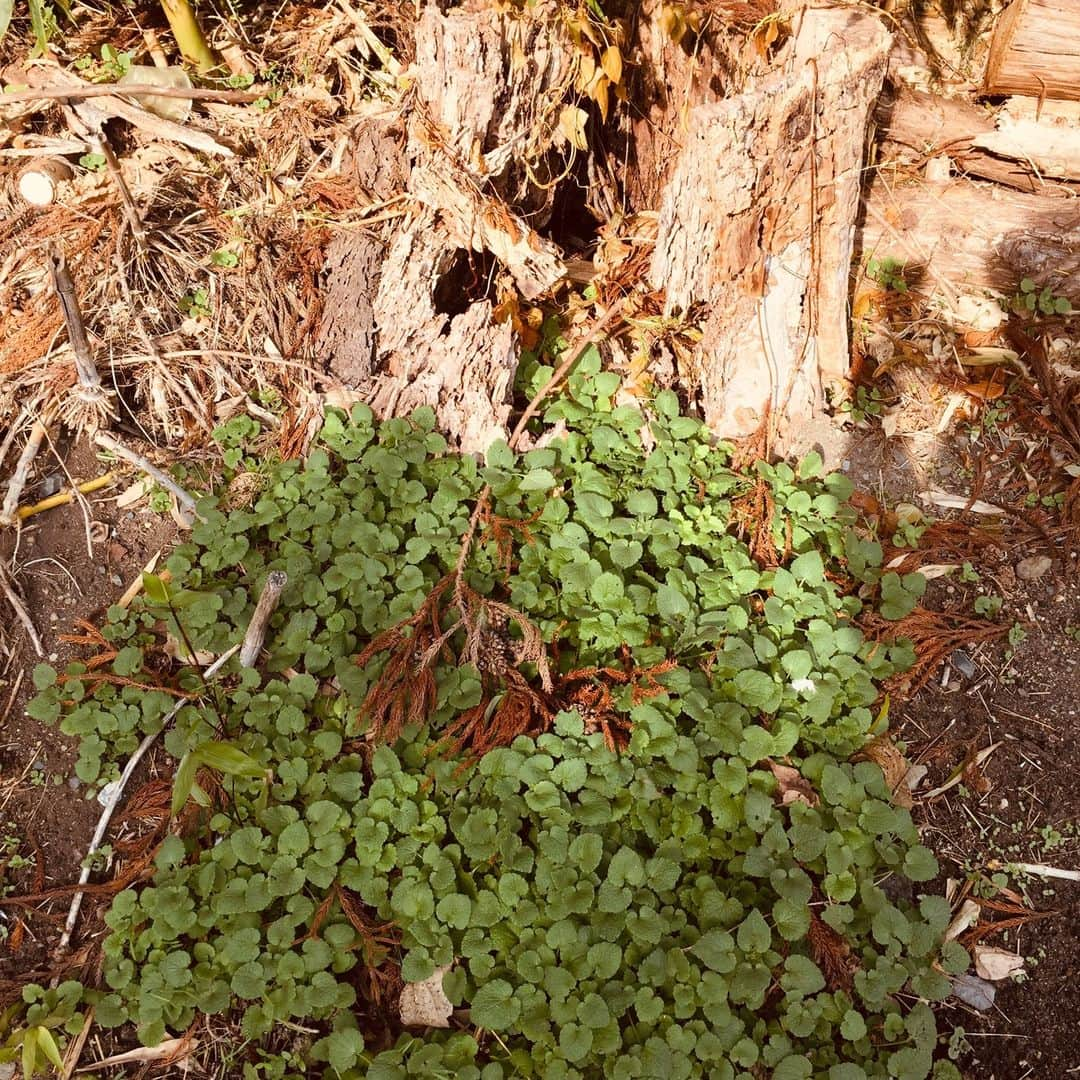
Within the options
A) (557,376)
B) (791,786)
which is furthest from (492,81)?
(791,786)

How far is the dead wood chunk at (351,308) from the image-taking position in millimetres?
3150

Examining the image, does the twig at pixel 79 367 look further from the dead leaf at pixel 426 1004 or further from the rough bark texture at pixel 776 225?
the dead leaf at pixel 426 1004

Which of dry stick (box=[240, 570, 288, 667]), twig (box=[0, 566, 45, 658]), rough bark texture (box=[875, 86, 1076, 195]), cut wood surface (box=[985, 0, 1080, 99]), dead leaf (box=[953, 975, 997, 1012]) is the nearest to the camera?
dead leaf (box=[953, 975, 997, 1012])

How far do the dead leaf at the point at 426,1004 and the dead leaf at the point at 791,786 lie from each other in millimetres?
1075

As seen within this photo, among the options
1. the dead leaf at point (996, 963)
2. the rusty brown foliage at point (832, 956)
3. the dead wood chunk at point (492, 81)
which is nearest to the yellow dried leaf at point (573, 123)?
the dead wood chunk at point (492, 81)

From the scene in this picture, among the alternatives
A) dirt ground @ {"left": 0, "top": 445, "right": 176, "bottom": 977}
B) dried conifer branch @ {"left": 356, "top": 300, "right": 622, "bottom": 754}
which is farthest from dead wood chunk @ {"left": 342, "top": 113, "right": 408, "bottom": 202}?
dried conifer branch @ {"left": 356, "top": 300, "right": 622, "bottom": 754}

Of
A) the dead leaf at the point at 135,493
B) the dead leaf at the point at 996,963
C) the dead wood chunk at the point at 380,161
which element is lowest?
the dead leaf at the point at 996,963

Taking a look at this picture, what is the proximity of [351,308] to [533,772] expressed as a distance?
72.2 inches

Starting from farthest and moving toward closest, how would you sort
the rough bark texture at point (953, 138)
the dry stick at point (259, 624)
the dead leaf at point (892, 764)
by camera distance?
the rough bark texture at point (953, 138) → the dead leaf at point (892, 764) → the dry stick at point (259, 624)

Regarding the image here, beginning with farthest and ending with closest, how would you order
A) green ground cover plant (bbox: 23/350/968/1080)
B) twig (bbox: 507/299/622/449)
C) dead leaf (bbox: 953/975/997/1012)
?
twig (bbox: 507/299/622/449), dead leaf (bbox: 953/975/997/1012), green ground cover plant (bbox: 23/350/968/1080)

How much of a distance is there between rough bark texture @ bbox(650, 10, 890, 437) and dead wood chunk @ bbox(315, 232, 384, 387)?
43.2 inches

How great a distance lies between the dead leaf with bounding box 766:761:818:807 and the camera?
2.53 metres

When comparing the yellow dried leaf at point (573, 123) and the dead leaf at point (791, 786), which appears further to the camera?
the yellow dried leaf at point (573, 123)

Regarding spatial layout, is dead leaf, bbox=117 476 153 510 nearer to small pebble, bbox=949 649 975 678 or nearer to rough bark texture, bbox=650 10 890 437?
rough bark texture, bbox=650 10 890 437
